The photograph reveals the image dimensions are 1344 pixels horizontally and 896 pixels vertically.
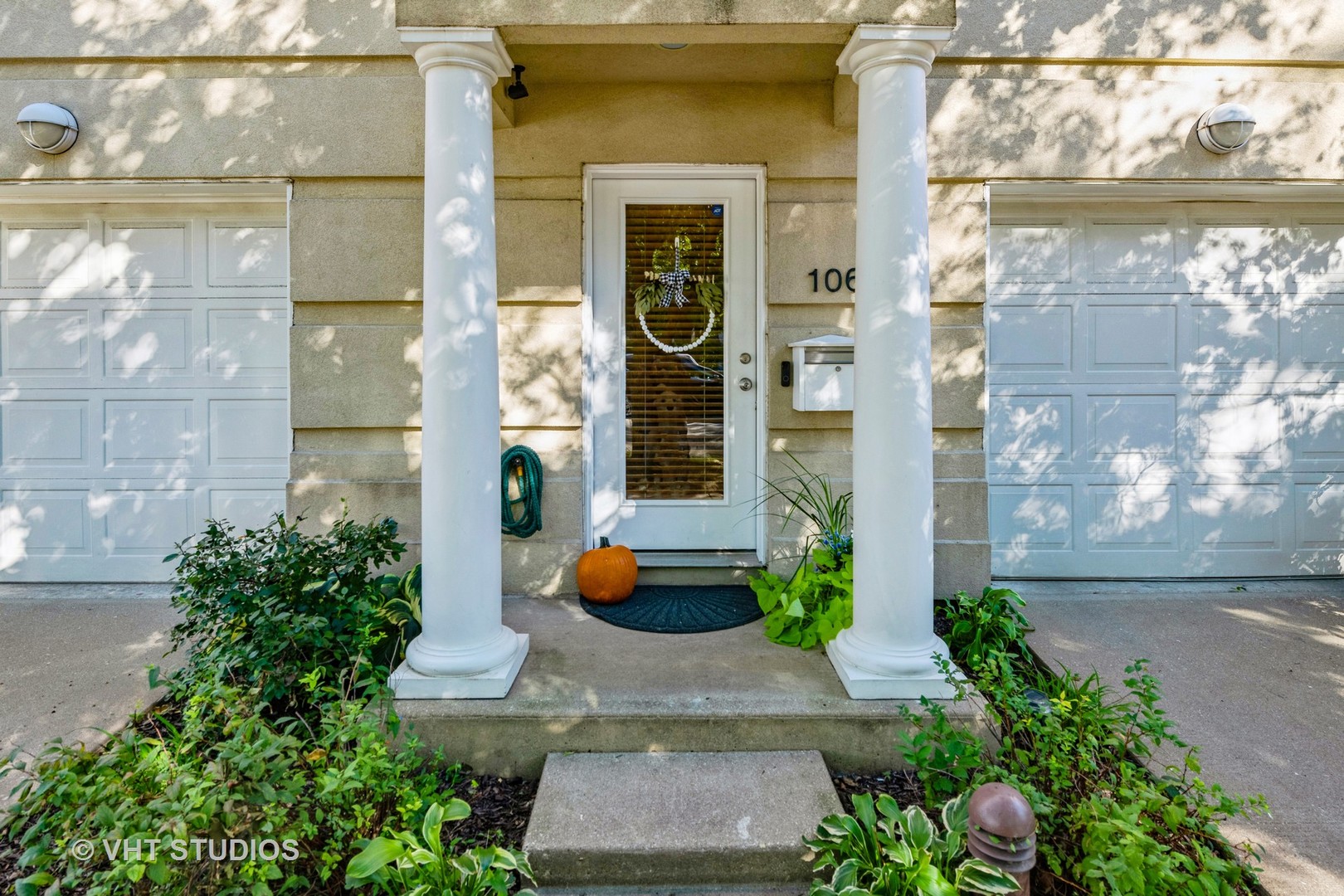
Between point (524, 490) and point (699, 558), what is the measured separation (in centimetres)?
98

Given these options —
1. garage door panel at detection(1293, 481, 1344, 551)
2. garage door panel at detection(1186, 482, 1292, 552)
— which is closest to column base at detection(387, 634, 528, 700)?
garage door panel at detection(1186, 482, 1292, 552)

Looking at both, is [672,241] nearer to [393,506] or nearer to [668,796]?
[393,506]

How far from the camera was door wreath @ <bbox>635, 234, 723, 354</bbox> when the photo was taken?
3877mm

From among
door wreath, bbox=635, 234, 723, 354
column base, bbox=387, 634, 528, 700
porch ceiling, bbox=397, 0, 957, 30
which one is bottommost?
column base, bbox=387, 634, 528, 700

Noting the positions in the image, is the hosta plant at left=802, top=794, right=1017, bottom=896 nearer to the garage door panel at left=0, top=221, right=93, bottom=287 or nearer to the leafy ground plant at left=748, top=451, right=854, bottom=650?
the leafy ground plant at left=748, top=451, right=854, bottom=650

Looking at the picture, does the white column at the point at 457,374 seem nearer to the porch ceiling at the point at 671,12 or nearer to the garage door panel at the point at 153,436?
the porch ceiling at the point at 671,12

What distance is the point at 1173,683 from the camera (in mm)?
2953

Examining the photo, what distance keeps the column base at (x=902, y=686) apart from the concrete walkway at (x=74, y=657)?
2312 millimetres

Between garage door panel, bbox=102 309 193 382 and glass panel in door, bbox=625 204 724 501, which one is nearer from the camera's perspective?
glass panel in door, bbox=625 204 724 501

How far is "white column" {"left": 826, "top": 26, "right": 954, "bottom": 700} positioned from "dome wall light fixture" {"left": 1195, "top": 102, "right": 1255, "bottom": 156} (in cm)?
200

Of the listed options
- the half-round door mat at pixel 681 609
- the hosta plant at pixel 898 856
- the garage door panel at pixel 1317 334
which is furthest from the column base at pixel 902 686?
the garage door panel at pixel 1317 334

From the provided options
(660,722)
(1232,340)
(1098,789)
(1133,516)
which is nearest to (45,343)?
(660,722)

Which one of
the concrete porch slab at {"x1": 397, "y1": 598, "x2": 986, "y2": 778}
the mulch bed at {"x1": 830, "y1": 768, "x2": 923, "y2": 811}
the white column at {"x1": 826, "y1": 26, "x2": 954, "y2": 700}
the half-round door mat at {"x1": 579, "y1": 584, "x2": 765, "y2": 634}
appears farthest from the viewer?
the half-round door mat at {"x1": 579, "y1": 584, "x2": 765, "y2": 634}

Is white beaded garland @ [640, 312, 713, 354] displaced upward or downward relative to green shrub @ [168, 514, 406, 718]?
upward
